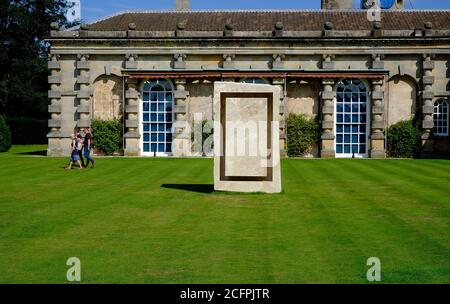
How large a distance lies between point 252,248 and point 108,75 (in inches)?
1132

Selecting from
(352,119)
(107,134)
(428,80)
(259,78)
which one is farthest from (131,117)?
(428,80)

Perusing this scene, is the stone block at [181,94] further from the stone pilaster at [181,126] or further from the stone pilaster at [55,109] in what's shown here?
the stone pilaster at [55,109]

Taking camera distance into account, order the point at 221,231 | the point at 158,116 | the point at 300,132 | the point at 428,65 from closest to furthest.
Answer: the point at 221,231
the point at 428,65
the point at 300,132
the point at 158,116

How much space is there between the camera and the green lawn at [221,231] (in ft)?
33.6

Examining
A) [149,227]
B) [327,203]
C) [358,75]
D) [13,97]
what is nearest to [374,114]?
[358,75]

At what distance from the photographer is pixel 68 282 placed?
9562 millimetres

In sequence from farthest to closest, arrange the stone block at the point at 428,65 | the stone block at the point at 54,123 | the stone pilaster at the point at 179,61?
the stone block at the point at 54,123 → the stone pilaster at the point at 179,61 → the stone block at the point at 428,65

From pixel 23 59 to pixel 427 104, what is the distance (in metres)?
39.2

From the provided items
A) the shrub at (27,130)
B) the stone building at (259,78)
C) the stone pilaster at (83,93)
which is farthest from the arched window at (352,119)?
the shrub at (27,130)

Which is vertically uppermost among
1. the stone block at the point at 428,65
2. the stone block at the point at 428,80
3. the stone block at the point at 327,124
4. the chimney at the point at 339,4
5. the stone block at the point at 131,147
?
the chimney at the point at 339,4

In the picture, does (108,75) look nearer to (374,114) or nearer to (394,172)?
(374,114)

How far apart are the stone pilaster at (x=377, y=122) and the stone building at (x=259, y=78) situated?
0.18 feet

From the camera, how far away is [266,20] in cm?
4172

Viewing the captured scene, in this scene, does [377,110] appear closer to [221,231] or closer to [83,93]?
[83,93]
